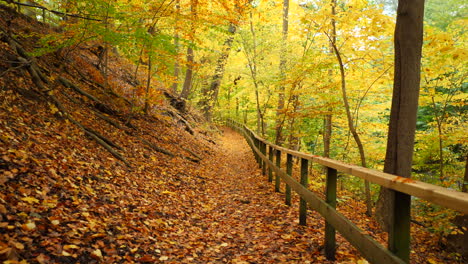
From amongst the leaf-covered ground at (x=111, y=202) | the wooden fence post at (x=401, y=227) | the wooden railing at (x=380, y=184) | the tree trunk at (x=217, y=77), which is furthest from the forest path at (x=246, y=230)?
the tree trunk at (x=217, y=77)

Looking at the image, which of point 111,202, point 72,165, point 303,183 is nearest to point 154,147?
point 72,165

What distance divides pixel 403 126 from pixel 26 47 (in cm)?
916

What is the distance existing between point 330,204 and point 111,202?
10.9ft

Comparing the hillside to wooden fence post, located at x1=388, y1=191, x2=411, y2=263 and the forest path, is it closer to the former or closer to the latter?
the forest path

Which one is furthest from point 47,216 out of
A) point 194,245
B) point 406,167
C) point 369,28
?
point 369,28

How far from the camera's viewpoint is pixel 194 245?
169 inches

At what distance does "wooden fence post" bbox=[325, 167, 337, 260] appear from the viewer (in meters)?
3.33

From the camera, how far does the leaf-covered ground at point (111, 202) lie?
3320mm

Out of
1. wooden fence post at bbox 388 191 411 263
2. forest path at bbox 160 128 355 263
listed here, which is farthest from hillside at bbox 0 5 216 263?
wooden fence post at bbox 388 191 411 263

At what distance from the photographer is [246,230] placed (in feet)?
16.2

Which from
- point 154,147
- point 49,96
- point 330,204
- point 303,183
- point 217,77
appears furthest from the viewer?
point 217,77

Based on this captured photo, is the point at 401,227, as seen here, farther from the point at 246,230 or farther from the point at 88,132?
the point at 88,132

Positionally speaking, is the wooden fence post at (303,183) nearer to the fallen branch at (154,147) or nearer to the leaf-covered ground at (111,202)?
the leaf-covered ground at (111,202)

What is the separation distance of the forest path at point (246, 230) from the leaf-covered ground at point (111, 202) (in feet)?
0.05
